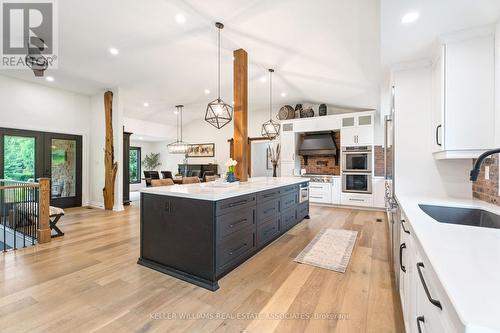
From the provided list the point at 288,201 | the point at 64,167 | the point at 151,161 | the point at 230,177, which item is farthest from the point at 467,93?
the point at 151,161

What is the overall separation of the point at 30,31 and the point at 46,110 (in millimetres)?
2698

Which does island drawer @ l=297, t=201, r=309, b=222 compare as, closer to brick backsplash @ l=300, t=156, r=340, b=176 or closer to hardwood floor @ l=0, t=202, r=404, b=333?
hardwood floor @ l=0, t=202, r=404, b=333

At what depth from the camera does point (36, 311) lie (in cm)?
185

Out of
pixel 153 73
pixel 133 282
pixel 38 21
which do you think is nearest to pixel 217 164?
pixel 153 73

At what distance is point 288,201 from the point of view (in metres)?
3.91

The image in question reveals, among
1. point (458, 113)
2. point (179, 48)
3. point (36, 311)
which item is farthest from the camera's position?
point (179, 48)

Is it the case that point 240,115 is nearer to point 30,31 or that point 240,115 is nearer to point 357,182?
point 30,31

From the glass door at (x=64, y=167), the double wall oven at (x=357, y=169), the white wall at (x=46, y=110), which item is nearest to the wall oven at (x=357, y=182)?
the double wall oven at (x=357, y=169)

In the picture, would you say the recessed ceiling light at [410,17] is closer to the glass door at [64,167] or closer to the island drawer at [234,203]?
the island drawer at [234,203]

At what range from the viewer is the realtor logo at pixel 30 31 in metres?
3.09

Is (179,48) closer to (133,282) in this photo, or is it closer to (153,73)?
(153,73)

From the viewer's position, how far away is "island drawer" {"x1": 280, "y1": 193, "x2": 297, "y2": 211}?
3686 mm

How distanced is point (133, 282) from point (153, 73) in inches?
178

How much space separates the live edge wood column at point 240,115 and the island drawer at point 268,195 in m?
0.68
